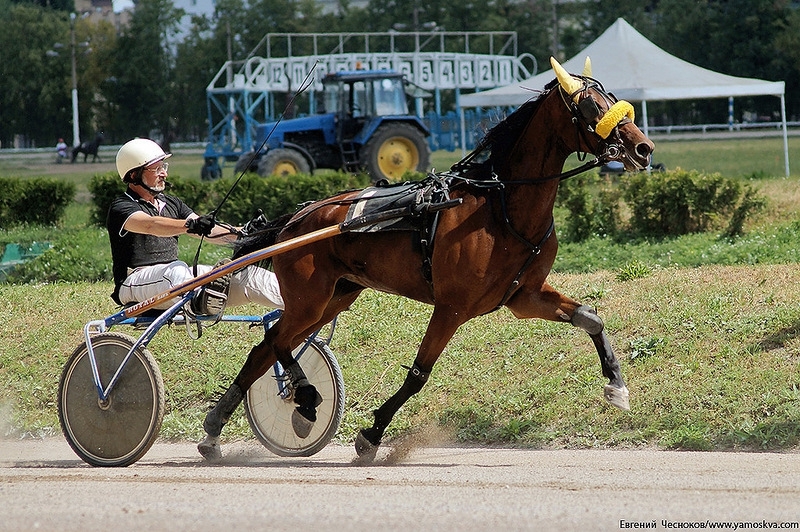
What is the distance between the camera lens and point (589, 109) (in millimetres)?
5582

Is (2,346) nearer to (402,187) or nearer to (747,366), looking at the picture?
(402,187)

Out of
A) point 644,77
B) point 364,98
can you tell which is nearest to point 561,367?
point 644,77

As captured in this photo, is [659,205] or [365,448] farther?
[659,205]

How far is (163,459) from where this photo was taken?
6887 millimetres

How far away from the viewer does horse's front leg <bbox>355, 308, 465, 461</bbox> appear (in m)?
5.85

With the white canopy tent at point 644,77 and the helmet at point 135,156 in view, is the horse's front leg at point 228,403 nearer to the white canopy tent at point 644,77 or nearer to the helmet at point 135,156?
the helmet at point 135,156

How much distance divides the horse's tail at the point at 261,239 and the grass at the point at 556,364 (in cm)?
141

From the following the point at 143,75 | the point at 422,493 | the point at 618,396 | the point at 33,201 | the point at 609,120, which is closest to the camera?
the point at 422,493

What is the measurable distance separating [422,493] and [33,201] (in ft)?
45.4

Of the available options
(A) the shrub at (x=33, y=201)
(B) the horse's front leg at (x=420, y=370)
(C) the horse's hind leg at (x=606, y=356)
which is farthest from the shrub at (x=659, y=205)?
(A) the shrub at (x=33, y=201)

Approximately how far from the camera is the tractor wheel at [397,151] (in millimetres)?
22844

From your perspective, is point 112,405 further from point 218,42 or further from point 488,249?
point 218,42

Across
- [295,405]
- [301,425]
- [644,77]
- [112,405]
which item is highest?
[644,77]

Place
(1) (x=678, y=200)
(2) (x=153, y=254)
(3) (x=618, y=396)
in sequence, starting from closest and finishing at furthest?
(3) (x=618, y=396), (2) (x=153, y=254), (1) (x=678, y=200)
